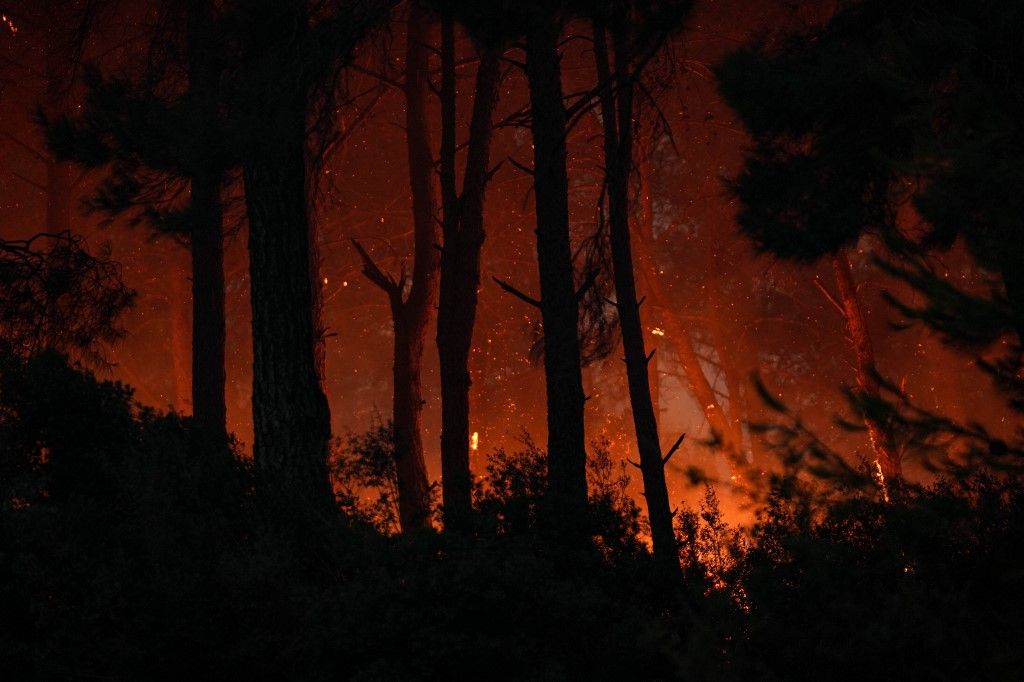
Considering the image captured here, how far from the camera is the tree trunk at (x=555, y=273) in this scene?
893 centimetres

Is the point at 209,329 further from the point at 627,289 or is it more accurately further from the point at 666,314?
the point at 666,314

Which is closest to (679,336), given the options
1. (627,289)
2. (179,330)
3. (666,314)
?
(666,314)

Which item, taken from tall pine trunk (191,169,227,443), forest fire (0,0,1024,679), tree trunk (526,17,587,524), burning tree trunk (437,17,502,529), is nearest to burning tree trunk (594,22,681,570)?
forest fire (0,0,1024,679)

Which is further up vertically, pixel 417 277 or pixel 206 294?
pixel 417 277

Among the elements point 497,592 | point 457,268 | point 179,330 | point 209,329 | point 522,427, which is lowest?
point 497,592

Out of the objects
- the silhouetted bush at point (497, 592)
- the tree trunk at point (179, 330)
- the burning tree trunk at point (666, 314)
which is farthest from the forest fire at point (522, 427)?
the tree trunk at point (179, 330)

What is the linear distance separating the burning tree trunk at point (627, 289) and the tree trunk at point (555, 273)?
514mm

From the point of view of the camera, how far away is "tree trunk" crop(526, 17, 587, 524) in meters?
8.93

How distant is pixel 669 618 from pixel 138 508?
136 inches

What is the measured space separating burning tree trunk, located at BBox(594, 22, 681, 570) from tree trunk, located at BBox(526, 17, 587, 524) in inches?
20.2

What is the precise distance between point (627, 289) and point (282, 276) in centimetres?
313

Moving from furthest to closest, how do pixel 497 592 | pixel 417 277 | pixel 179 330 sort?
pixel 179 330, pixel 417 277, pixel 497 592

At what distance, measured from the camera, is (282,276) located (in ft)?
28.7

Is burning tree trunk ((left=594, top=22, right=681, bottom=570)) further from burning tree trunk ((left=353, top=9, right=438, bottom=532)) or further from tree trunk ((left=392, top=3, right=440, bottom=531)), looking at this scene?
tree trunk ((left=392, top=3, right=440, bottom=531))
